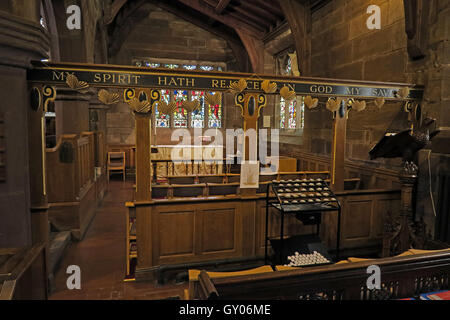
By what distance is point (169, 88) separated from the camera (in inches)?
152

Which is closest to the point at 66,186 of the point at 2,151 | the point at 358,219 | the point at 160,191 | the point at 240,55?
the point at 160,191

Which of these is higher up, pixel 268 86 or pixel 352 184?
pixel 268 86

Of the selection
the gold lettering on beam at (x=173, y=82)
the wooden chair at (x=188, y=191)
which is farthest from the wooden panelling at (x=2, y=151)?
the wooden chair at (x=188, y=191)

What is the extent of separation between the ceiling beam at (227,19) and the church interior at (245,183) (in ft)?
9.29

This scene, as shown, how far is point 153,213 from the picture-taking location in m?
4.01

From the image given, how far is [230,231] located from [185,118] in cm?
869

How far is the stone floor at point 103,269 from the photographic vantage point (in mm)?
3579

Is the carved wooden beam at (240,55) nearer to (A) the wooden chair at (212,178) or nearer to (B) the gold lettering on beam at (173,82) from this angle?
(A) the wooden chair at (212,178)

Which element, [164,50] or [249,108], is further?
[164,50]

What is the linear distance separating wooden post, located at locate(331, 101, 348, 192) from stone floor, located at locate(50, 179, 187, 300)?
2.74 meters

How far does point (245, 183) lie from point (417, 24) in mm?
3718

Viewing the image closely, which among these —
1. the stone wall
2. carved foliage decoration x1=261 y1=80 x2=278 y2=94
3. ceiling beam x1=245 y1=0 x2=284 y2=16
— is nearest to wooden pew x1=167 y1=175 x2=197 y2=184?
carved foliage decoration x1=261 y1=80 x2=278 y2=94

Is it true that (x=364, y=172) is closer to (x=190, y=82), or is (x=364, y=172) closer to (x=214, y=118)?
(x=190, y=82)
